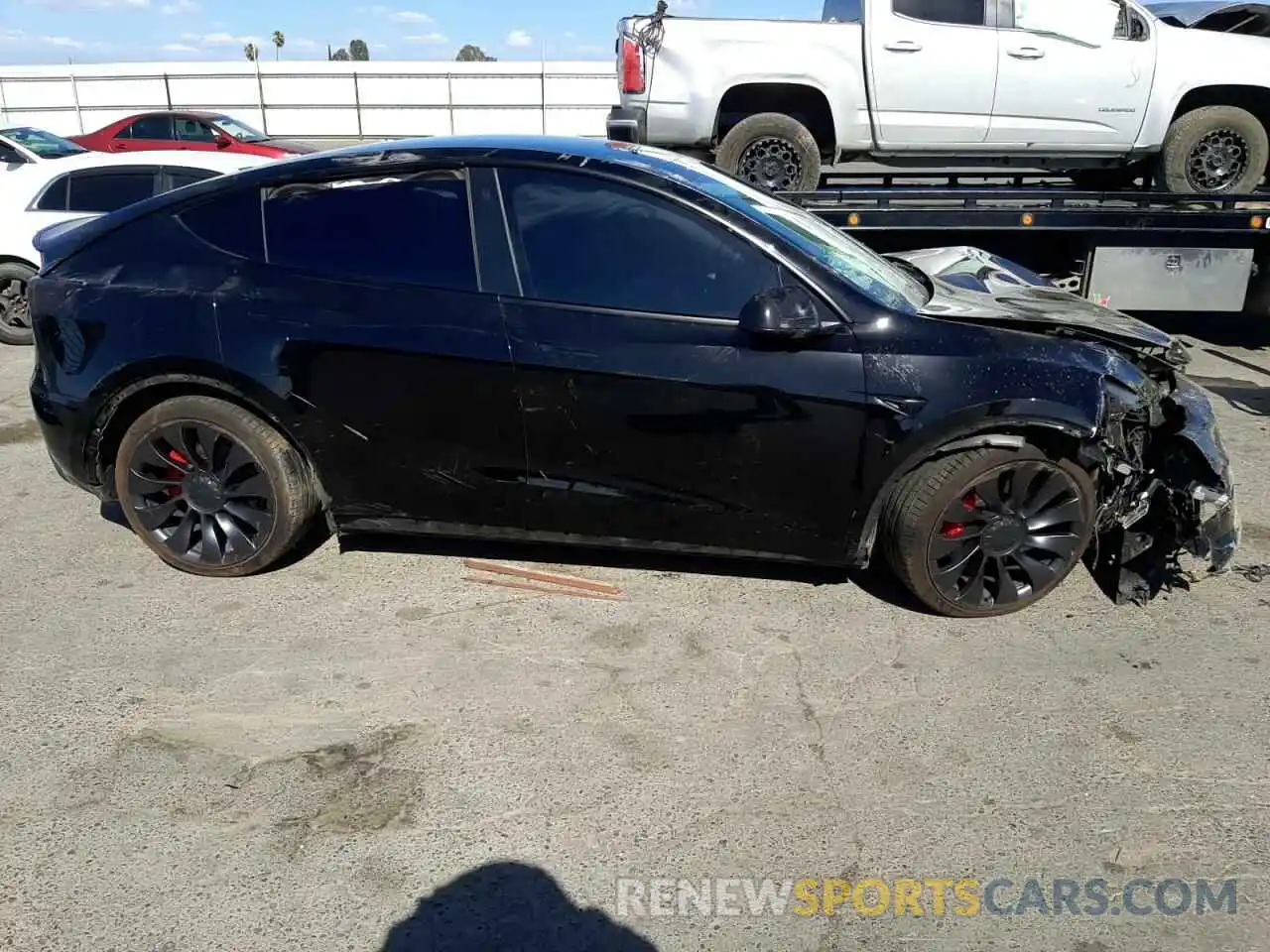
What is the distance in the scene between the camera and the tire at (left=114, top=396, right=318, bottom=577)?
376 centimetres

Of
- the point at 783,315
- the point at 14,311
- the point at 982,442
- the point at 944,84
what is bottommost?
the point at 14,311

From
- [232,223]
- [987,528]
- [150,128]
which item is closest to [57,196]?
[232,223]

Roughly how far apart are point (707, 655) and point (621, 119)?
5215mm

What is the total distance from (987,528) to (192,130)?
60.7 ft

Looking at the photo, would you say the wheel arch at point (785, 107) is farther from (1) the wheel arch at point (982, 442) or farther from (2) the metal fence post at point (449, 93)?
(2) the metal fence post at point (449, 93)

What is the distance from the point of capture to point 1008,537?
3.66m

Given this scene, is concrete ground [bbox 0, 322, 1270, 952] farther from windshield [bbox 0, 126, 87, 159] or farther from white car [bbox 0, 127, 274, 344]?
windshield [bbox 0, 126, 87, 159]

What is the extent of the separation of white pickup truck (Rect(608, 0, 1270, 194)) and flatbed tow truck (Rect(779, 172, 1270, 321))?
1.35ft

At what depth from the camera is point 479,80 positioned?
33375mm

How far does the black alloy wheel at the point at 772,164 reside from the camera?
7.35 meters

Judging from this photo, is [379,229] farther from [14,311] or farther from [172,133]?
[172,133]

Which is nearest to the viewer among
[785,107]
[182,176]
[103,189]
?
[785,107]

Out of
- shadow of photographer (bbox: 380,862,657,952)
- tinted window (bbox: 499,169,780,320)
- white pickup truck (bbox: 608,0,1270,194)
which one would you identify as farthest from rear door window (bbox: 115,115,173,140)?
shadow of photographer (bbox: 380,862,657,952)

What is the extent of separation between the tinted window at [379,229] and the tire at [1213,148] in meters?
6.30
